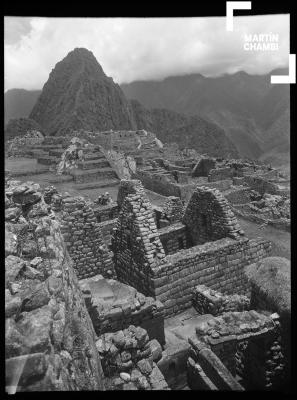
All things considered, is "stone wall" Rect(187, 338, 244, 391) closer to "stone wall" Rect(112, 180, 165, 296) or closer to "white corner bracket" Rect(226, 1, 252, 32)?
"stone wall" Rect(112, 180, 165, 296)

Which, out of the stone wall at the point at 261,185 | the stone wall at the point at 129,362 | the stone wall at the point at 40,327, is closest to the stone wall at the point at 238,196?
the stone wall at the point at 261,185

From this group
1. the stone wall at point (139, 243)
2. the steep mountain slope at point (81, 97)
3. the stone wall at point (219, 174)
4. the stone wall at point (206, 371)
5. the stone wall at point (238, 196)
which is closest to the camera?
the stone wall at point (206, 371)

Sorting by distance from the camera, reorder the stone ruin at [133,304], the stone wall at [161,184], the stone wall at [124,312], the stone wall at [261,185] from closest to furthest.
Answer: the stone ruin at [133,304], the stone wall at [124,312], the stone wall at [161,184], the stone wall at [261,185]

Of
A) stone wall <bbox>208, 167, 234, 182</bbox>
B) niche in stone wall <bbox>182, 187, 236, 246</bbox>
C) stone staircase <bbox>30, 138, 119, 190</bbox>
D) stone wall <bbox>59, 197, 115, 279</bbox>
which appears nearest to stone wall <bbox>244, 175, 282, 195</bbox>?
stone wall <bbox>208, 167, 234, 182</bbox>

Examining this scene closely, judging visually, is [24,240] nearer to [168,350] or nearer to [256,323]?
[168,350]

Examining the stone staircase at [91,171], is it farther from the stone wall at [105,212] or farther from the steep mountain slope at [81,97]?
the steep mountain slope at [81,97]
